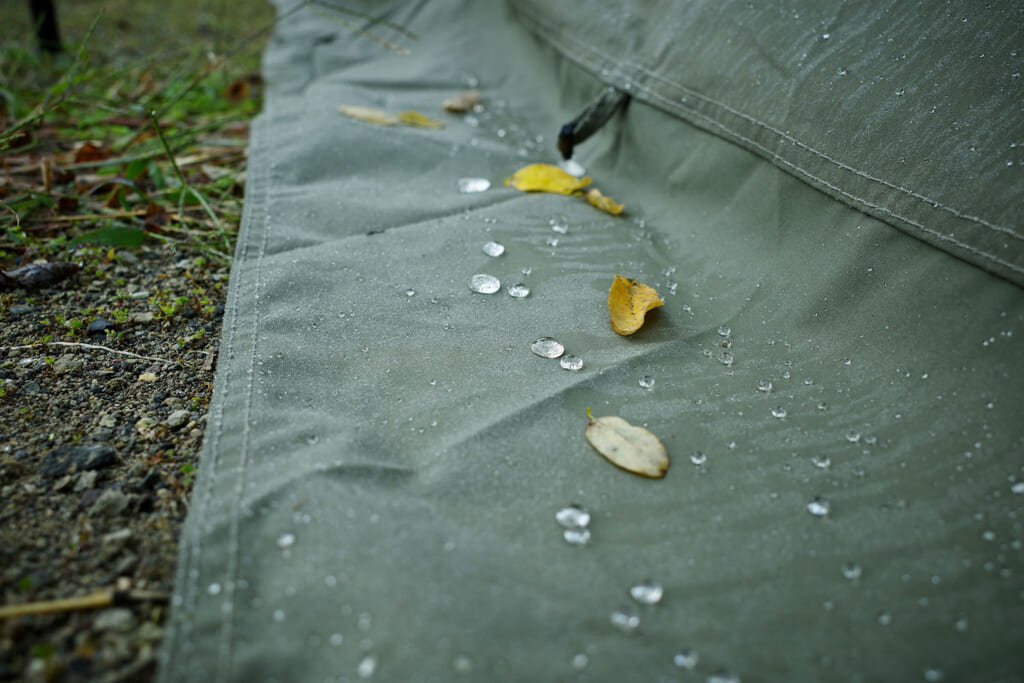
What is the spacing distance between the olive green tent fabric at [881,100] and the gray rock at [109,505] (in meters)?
1.06

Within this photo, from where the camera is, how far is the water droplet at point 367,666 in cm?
58

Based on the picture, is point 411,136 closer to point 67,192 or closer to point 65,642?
point 67,192

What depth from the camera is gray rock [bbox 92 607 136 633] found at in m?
0.64

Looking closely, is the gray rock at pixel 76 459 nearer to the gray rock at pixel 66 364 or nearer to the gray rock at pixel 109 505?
the gray rock at pixel 109 505

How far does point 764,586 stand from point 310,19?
8.52 feet

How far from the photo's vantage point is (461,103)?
1789 millimetres

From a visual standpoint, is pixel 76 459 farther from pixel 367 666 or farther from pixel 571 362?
pixel 571 362

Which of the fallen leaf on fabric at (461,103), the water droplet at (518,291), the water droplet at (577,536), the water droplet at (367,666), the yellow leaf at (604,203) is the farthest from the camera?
the fallen leaf on fabric at (461,103)

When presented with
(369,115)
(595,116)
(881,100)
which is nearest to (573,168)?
(595,116)

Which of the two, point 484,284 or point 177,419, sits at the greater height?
point 484,284

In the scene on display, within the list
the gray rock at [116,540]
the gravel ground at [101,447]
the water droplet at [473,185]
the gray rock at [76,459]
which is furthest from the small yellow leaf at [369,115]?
the gray rock at [116,540]

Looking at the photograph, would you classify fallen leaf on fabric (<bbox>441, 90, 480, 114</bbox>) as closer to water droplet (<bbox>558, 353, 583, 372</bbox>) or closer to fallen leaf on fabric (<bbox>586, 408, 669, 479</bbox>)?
water droplet (<bbox>558, 353, 583, 372</bbox>)

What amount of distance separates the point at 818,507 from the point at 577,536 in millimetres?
279

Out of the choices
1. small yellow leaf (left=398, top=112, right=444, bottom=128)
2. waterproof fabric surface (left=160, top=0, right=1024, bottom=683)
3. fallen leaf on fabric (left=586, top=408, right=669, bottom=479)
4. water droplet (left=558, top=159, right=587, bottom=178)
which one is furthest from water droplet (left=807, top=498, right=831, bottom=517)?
small yellow leaf (left=398, top=112, right=444, bottom=128)
